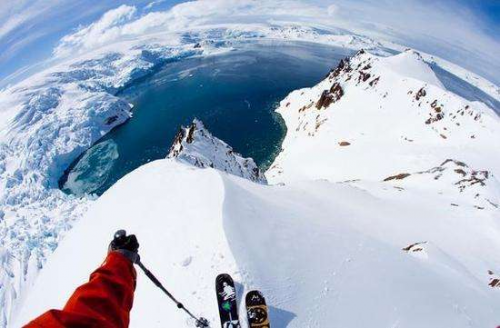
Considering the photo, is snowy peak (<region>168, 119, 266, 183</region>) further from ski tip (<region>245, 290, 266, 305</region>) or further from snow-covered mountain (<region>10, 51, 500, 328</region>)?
ski tip (<region>245, 290, 266, 305</region>)

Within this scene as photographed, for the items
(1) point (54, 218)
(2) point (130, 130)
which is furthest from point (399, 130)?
(2) point (130, 130)

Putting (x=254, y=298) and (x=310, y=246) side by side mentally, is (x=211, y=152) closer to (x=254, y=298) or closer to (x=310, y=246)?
(x=310, y=246)

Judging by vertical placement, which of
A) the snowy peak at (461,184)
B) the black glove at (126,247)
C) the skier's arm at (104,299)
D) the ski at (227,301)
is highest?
the skier's arm at (104,299)

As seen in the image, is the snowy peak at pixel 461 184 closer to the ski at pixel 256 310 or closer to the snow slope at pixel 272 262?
the snow slope at pixel 272 262

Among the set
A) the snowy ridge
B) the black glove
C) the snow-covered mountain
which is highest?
the black glove

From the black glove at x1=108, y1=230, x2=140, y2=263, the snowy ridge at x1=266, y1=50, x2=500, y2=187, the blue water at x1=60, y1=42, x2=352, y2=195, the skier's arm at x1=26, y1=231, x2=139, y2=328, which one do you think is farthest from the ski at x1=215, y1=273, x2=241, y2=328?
the blue water at x1=60, y1=42, x2=352, y2=195

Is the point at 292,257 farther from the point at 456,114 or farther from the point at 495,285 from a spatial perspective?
the point at 456,114

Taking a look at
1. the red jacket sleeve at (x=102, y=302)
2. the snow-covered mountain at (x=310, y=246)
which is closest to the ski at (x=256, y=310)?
the snow-covered mountain at (x=310, y=246)
